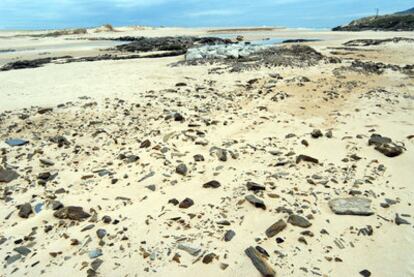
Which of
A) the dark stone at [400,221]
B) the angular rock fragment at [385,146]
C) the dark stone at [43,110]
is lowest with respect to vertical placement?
the dark stone at [400,221]

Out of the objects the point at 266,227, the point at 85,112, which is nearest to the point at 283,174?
the point at 266,227

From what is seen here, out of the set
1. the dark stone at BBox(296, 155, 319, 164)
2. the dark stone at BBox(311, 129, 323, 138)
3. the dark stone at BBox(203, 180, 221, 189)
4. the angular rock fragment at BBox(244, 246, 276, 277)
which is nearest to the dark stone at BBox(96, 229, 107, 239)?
the dark stone at BBox(203, 180, 221, 189)

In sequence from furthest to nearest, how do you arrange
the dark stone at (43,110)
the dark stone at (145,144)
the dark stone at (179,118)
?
the dark stone at (43,110), the dark stone at (179,118), the dark stone at (145,144)

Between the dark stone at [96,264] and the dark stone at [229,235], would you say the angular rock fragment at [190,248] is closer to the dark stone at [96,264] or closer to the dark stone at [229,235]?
the dark stone at [229,235]

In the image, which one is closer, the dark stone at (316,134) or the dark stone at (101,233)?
the dark stone at (101,233)

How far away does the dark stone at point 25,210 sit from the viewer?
553cm

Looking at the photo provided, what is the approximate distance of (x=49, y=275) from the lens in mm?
4336

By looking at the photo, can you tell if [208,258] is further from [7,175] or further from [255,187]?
[7,175]

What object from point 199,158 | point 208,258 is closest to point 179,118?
point 199,158

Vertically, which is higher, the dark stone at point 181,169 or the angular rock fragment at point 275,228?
the dark stone at point 181,169

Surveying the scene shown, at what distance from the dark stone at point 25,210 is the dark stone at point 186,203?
7.60ft

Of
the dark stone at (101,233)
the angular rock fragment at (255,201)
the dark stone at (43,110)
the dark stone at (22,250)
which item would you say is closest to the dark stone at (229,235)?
the angular rock fragment at (255,201)

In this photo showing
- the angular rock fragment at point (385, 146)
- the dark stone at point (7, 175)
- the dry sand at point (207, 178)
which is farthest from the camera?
the angular rock fragment at point (385, 146)

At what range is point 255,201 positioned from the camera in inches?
214
